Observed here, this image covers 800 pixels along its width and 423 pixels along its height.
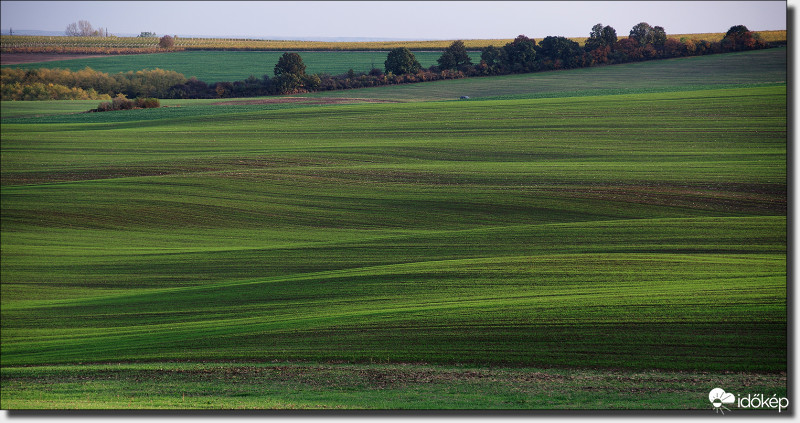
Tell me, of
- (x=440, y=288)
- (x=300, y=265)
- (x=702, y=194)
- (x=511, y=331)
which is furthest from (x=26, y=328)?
(x=702, y=194)

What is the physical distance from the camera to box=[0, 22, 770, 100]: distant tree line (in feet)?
29.1

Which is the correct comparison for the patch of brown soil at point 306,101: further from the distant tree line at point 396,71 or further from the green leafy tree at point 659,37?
the green leafy tree at point 659,37

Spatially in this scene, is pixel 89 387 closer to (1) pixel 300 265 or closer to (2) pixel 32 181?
(1) pixel 300 265

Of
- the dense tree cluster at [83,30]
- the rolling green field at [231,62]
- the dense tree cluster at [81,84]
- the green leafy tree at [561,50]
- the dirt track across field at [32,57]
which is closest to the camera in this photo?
the dirt track across field at [32,57]

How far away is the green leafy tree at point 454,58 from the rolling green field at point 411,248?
0.74m

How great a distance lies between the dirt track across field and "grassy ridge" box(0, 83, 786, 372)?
0.92 m

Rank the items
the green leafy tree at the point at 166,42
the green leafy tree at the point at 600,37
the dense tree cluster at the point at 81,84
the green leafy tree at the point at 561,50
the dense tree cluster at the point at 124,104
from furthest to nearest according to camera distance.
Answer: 1. the dense tree cluster at the point at 124,104
2. the green leafy tree at the point at 561,50
3. the green leafy tree at the point at 166,42
4. the green leafy tree at the point at 600,37
5. the dense tree cluster at the point at 81,84

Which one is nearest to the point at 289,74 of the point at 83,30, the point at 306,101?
the point at 306,101

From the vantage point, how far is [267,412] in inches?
255

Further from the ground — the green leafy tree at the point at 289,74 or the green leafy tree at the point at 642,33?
the green leafy tree at the point at 642,33

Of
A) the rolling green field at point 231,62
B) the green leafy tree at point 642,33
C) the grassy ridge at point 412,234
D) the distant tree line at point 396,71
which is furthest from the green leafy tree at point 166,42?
the green leafy tree at point 642,33

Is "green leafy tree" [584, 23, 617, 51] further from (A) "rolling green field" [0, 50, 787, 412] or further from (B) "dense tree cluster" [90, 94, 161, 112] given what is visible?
(B) "dense tree cluster" [90, 94, 161, 112]

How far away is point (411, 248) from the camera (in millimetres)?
9000

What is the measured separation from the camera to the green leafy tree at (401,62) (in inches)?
389
